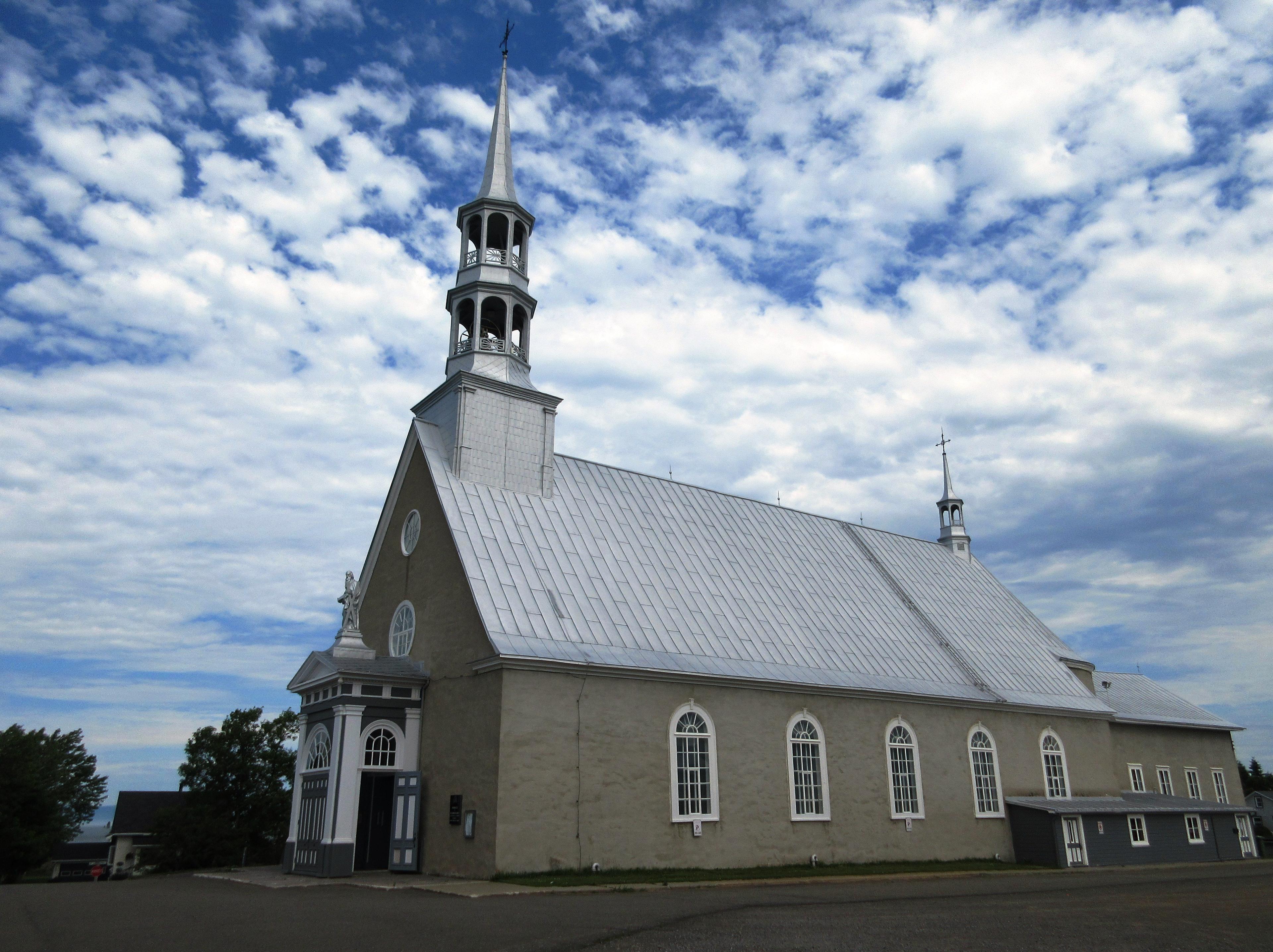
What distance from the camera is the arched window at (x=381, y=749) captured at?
2123 centimetres

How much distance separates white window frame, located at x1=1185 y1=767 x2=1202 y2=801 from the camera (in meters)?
38.2

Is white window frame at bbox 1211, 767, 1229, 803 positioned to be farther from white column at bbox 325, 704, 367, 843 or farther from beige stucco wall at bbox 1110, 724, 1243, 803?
white column at bbox 325, 704, 367, 843

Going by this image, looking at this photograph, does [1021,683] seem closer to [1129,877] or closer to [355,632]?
[1129,877]

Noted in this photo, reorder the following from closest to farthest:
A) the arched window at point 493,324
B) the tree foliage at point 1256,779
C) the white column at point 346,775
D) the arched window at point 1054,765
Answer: the white column at point 346,775
the arched window at point 493,324
the arched window at point 1054,765
the tree foliage at point 1256,779

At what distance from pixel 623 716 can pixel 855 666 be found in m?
8.47

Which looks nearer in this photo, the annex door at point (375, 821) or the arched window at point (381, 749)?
the arched window at point (381, 749)

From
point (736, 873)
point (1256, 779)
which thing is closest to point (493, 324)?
point (736, 873)

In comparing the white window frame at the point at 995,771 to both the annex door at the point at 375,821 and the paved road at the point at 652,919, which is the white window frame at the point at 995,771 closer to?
the paved road at the point at 652,919

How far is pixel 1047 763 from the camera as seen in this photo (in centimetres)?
2997

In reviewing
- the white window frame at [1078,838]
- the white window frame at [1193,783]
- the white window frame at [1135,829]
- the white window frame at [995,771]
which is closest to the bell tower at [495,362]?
the white window frame at [995,771]

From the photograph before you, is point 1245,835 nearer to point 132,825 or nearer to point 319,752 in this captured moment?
point 319,752

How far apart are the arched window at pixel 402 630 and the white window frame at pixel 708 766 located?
22.8 feet

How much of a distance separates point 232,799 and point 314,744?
2508 cm

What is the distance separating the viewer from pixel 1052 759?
30188 mm
